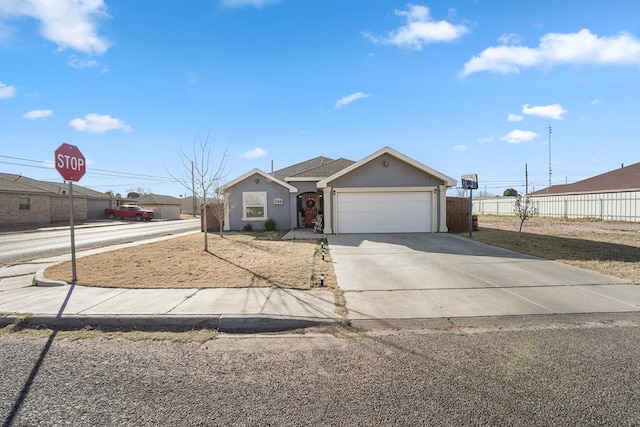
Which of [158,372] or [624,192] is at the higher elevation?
[624,192]

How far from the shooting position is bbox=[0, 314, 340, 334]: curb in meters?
4.71

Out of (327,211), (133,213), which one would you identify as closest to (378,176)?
(327,211)

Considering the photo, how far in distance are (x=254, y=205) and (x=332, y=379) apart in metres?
16.8

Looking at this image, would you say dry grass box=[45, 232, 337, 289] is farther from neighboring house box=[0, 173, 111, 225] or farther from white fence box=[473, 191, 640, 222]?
white fence box=[473, 191, 640, 222]

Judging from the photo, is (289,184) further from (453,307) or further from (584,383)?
(584,383)

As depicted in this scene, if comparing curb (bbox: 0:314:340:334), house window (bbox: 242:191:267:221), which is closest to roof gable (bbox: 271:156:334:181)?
house window (bbox: 242:191:267:221)

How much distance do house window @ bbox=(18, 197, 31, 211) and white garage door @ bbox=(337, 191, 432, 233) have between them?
2804 cm

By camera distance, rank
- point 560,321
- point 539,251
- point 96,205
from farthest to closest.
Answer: point 96,205, point 539,251, point 560,321

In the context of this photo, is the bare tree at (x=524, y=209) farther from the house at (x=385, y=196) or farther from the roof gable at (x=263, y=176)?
the roof gable at (x=263, y=176)

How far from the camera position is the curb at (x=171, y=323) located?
4.71 metres

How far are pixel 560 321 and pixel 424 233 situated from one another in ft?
37.9

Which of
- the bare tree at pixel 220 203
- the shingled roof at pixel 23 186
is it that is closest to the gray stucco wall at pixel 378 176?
the bare tree at pixel 220 203

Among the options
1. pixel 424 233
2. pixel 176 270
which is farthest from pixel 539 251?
pixel 176 270

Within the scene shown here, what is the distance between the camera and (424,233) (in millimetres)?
16250
